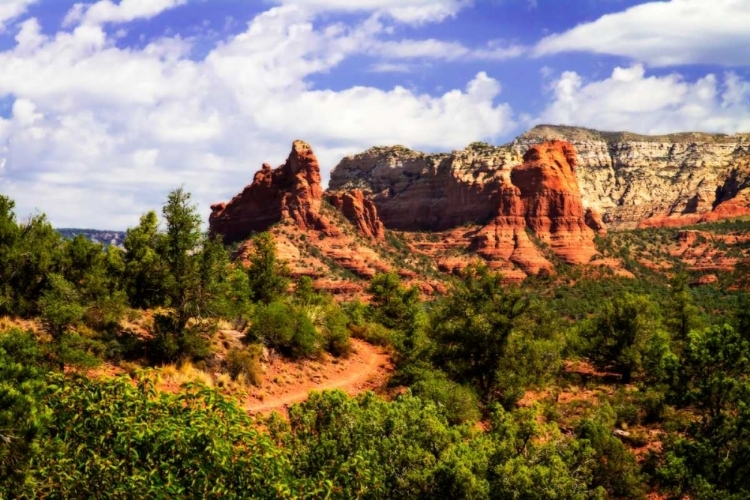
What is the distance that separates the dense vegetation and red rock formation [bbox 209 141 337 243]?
87.2 metres

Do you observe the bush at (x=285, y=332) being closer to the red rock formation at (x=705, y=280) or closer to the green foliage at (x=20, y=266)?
the green foliage at (x=20, y=266)

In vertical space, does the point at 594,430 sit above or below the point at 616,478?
above

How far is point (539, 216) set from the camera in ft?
515

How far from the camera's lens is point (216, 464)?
37.4 ft

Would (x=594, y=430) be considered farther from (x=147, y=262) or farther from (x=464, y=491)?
(x=147, y=262)

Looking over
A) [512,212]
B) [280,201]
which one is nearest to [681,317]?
[280,201]

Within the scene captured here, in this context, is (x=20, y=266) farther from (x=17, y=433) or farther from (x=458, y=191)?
(x=458, y=191)

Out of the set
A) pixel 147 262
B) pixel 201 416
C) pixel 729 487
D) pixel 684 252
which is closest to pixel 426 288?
pixel 684 252

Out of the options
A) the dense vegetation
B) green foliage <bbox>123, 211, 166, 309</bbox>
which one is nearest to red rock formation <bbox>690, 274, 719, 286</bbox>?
the dense vegetation

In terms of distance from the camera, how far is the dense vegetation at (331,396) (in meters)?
11.5

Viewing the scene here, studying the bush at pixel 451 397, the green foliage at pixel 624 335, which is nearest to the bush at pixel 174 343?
the bush at pixel 451 397

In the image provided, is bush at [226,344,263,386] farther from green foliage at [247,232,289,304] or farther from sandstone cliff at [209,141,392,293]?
sandstone cliff at [209,141,392,293]

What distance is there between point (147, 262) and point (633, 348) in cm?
3048

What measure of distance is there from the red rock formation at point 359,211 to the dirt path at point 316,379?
10656 cm
